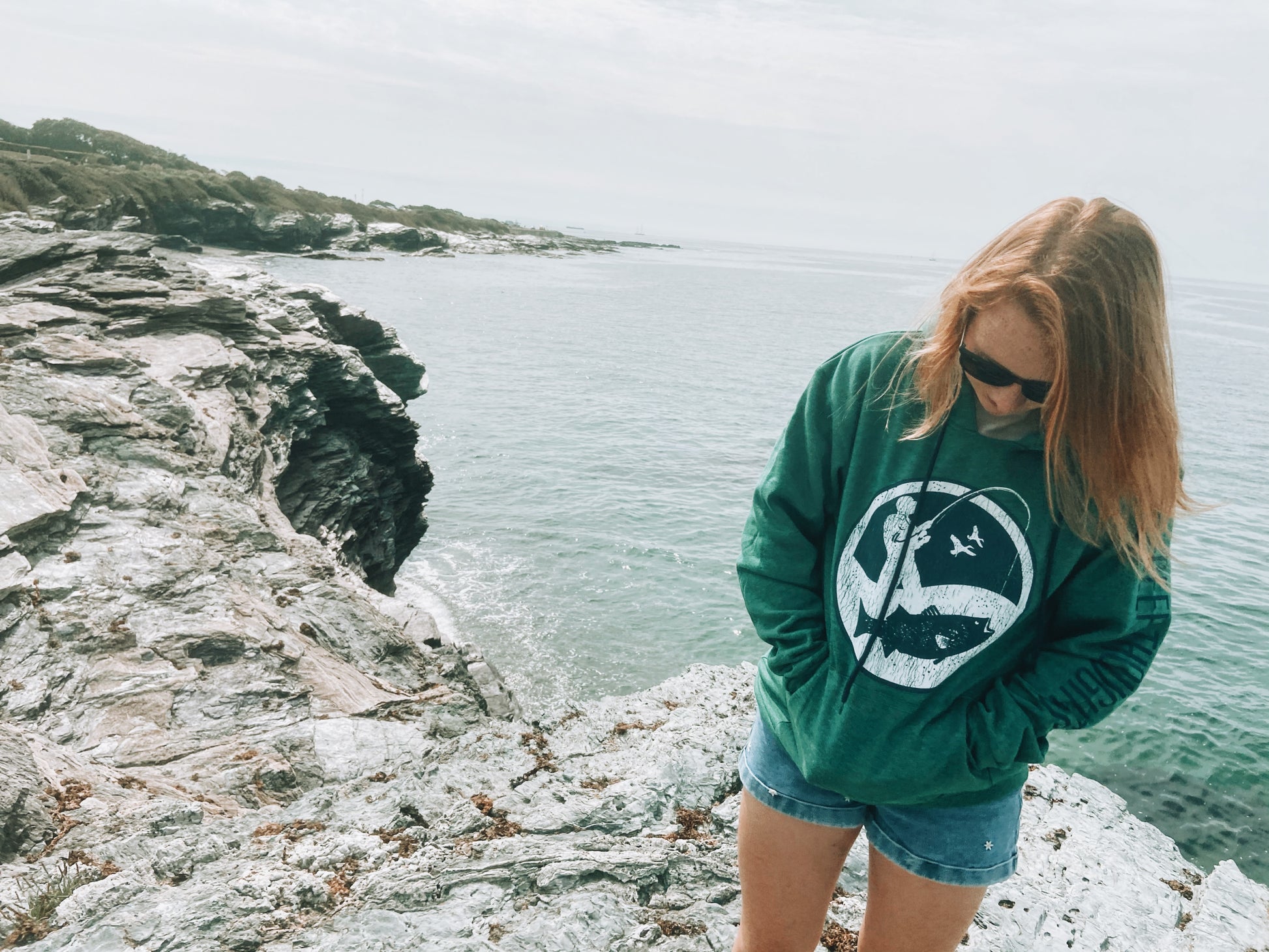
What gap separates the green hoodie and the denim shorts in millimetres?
69

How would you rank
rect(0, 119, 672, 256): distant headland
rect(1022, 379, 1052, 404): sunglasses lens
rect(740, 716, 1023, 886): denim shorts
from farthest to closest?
1. rect(0, 119, 672, 256): distant headland
2. rect(740, 716, 1023, 886): denim shorts
3. rect(1022, 379, 1052, 404): sunglasses lens

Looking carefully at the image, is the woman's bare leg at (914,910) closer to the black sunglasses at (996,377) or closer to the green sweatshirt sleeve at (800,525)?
the green sweatshirt sleeve at (800,525)

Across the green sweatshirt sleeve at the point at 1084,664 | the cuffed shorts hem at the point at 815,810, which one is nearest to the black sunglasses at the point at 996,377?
the green sweatshirt sleeve at the point at 1084,664

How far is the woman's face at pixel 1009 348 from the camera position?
2260 millimetres

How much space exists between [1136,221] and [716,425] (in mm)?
34509

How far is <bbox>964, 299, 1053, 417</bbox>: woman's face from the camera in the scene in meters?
2.26

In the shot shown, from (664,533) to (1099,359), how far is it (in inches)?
818

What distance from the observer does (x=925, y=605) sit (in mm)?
2527

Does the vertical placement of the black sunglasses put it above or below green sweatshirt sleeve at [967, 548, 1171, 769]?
above

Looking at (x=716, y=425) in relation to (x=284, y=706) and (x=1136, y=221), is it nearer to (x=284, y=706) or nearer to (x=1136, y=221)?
(x=284, y=706)

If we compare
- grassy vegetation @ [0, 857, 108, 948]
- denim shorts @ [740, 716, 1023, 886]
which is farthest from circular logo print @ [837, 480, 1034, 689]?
grassy vegetation @ [0, 857, 108, 948]

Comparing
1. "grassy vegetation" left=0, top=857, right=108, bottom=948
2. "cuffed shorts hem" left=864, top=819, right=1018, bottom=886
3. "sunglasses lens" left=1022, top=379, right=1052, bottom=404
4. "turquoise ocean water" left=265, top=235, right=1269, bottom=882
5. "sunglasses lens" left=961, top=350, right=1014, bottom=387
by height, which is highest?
"sunglasses lens" left=961, top=350, right=1014, bottom=387

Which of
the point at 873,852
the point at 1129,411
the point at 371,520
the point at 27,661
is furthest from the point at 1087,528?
the point at 371,520

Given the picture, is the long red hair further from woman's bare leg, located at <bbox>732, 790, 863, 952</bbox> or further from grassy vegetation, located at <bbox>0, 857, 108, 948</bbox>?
grassy vegetation, located at <bbox>0, 857, 108, 948</bbox>
